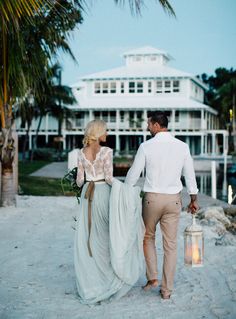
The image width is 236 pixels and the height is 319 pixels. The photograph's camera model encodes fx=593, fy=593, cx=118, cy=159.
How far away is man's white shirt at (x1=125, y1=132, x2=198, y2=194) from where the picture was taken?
566 cm

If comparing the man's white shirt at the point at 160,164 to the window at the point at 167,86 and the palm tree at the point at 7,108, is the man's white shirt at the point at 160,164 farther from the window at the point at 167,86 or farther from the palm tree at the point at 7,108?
the window at the point at 167,86

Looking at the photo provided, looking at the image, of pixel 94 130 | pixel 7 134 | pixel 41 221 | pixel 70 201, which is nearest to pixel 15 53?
pixel 7 134

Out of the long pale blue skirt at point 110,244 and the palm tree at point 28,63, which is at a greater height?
the palm tree at point 28,63

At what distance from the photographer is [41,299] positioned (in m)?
5.86

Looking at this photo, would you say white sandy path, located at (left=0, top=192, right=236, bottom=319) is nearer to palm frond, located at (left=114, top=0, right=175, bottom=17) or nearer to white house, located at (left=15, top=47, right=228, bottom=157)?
palm frond, located at (left=114, top=0, right=175, bottom=17)

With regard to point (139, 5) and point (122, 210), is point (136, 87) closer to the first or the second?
point (139, 5)

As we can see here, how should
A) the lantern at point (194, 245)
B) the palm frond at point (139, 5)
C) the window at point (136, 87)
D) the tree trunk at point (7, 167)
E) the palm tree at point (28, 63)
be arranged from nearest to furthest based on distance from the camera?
the lantern at point (194, 245) < the palm frond at point (139, 5) < the palm tree at point (28, 63) < the tree trunk at point (7, 167) < the window at point (136, 87)

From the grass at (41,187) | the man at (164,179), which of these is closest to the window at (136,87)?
the grass at (41,187)

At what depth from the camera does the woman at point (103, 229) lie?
220 inches

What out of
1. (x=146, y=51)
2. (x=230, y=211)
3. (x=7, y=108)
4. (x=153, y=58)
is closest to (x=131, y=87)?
(x=146, y=51)

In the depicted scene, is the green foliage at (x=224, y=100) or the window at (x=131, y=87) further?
the green foliage at (x=224, y=100)

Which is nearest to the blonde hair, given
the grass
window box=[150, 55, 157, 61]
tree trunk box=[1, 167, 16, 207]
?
tree trunk box=[1, 167, 16, 207]

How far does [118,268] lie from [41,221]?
20.0 ft

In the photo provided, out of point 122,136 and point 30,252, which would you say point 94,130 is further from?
point 122,136
